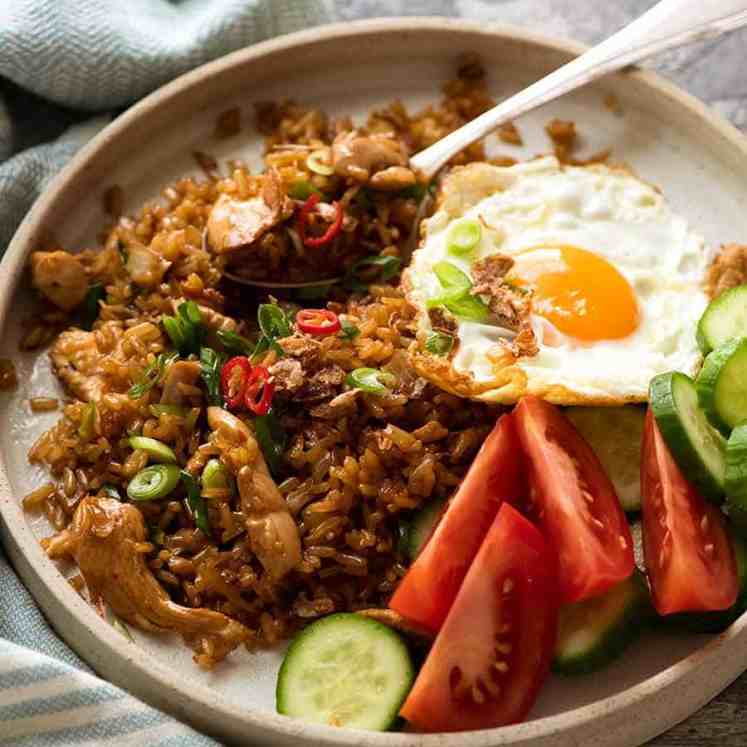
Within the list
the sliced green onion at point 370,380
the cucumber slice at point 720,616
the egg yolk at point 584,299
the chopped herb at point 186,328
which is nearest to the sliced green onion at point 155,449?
the chopped herb at point 186,328

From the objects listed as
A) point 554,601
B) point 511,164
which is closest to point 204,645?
point 554,601

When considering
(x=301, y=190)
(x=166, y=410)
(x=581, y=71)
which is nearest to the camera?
(x=166, y=410)

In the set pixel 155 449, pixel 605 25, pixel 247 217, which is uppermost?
pixel 605 25

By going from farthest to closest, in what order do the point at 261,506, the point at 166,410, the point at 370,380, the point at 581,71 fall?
the point at 581,71, the point at 166,410, the point at 370,380, the point at 261,506

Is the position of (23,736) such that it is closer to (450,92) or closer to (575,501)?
(575,501)

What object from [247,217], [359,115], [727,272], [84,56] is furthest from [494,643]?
[84,56]

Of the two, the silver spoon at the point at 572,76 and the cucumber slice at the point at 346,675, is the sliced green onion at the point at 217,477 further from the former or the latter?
the silver spoon at the point at 572,76

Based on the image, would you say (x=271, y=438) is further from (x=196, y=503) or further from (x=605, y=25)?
(x=605, y=25)
